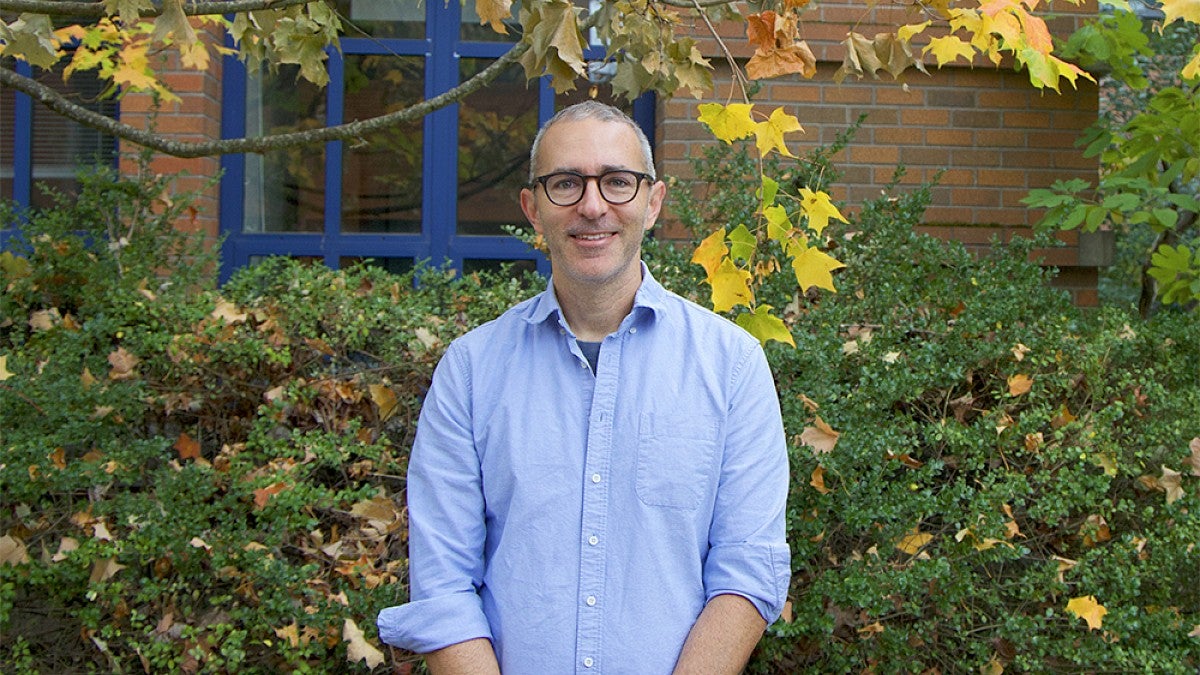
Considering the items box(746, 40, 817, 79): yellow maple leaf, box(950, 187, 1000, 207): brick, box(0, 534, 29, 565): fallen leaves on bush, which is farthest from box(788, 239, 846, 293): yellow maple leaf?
box(950, 187, 1000, 207): brick

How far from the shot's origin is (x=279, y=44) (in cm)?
348

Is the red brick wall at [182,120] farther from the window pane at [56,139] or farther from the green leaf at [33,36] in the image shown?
the green leaf at [33,36]

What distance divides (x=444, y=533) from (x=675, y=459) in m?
0.48

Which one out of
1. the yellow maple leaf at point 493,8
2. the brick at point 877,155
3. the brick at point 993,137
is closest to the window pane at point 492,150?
the brick at point 877,155

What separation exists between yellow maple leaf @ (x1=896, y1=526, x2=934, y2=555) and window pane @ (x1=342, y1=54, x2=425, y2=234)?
10.5 ft

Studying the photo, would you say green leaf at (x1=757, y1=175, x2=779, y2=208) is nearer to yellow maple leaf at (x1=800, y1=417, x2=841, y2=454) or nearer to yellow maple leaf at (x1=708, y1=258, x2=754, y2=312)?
yellow maple leaf at (x1=708, y1=258, x2=754, y2=312)

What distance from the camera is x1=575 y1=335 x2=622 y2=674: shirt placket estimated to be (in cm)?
220

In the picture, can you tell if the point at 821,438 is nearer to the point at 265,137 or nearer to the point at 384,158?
the point at 265,137

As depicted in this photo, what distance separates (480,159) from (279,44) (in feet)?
8.11

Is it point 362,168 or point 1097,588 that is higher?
point 362,168

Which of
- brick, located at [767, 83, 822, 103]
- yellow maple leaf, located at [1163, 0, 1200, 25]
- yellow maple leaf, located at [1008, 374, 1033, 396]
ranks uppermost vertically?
brick, located at [767, 83, 822, 103]

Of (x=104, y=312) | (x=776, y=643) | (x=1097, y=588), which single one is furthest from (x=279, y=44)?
(x=1097, y=588)

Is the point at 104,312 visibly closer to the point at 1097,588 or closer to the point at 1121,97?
the point at 1097,588

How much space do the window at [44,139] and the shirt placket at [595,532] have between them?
14.8 feet
